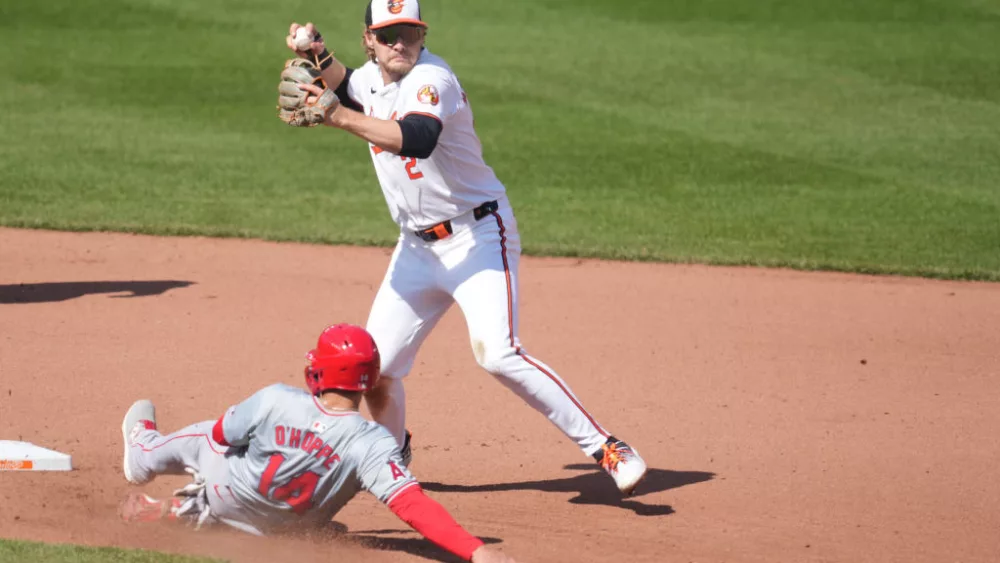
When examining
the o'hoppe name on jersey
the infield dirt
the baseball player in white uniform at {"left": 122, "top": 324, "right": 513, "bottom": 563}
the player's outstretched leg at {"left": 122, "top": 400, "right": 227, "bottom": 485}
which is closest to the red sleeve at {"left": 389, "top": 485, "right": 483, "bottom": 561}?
the baseball player in white uniform at {"left": 122, "top": 324, "right": 513, "bottom": 563}

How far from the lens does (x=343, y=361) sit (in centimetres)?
462

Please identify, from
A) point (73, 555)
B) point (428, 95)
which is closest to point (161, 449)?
point (73, 555)

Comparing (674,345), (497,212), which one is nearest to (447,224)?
(497,212)

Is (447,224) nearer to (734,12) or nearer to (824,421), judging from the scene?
(824,421)

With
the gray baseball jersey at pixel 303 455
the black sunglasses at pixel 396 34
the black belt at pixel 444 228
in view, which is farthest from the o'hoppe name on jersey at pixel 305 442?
the black sunglasses at pixel 396 34

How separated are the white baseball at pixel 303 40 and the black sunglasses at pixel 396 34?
0.36 m

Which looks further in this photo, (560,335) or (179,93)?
(179,93)

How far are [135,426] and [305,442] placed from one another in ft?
3.33

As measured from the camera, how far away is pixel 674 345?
8164 millimetres

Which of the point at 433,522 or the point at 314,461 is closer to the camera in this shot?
the point at 433,522

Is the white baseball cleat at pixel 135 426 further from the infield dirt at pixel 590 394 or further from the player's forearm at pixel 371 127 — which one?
the player's forearm at pixel 371 127

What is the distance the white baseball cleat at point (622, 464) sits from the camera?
546cm

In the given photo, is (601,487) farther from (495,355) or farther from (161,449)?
(161,449)

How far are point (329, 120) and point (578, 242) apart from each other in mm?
5954
